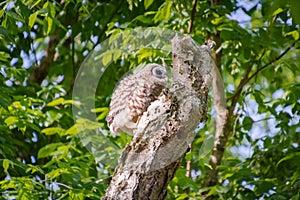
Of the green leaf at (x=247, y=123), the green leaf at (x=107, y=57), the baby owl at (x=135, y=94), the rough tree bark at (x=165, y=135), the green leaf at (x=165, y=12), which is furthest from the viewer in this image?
the green leaf at (x=247, y=123)

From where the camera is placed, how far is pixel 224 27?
3.42m

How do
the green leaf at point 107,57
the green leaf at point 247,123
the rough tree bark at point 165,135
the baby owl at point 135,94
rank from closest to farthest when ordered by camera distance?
the rough tree bark at point 165,135 → the baby owl at point 135,94 → the green leaf at point 107,57 → the green leaf at point 247,123

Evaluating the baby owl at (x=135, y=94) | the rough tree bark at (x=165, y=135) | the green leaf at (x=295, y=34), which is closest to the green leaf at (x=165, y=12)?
the green leaf at (x=295, y=34)

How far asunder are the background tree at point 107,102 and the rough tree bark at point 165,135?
1.70 ft

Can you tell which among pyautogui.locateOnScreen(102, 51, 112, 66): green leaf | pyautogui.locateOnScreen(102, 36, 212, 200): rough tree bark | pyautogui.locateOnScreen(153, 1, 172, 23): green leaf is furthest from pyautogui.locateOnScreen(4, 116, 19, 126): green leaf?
pyautogui.locateOnScreen(102, 36, 212, 200): rough tree bark

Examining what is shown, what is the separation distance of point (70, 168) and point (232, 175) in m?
0.86

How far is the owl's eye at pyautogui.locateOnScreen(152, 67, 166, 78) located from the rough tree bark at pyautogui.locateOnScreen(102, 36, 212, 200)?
12 centimetres

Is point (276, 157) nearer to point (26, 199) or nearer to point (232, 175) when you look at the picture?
point (232, 175)

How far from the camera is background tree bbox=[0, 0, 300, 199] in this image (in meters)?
2.92

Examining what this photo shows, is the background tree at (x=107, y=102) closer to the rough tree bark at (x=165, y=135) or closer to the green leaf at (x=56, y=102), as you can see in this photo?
the green leaf at (x=56, y=102)

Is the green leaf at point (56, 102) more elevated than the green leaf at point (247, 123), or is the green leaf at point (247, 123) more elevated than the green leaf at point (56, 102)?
the green leaf at point (247, 123)

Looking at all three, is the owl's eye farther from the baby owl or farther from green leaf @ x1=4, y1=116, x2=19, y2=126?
green leaf @ x1=4, y1=116, x2=19, y2=126

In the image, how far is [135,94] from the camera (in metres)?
2.14

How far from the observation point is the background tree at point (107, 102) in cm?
292
